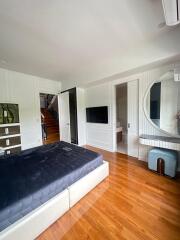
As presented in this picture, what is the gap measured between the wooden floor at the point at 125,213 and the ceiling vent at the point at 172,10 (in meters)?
2.42

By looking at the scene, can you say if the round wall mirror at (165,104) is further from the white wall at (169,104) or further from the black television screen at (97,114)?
the black television screen at (97,114)

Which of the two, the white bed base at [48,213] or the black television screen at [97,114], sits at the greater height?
the black television screen at [97,114]

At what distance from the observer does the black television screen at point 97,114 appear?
12.5 feet

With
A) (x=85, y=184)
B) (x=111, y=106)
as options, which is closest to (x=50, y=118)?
(x=111, y=106)

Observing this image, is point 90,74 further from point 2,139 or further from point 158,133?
point 2,139

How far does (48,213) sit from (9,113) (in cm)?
320

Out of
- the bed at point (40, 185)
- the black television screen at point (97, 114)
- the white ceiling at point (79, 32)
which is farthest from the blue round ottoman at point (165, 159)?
the white ceiling at point (79, 32)

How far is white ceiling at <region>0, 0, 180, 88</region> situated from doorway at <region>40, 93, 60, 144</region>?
9.89 ft

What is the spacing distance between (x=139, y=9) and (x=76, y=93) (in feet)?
9.77

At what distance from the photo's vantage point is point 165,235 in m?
1.23

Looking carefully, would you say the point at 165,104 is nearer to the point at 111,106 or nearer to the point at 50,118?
the point at 111,106

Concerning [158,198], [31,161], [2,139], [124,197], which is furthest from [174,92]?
[2,139]

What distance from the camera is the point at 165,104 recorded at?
263 centimetres

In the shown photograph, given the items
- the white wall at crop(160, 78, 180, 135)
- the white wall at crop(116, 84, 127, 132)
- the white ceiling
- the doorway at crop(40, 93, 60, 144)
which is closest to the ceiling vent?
the white ceiling
